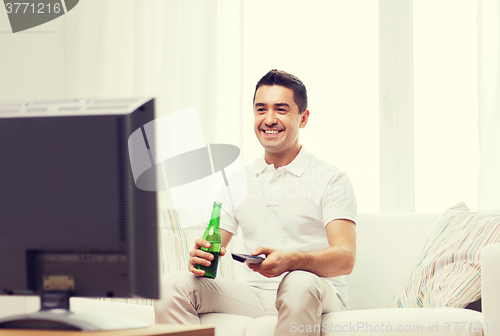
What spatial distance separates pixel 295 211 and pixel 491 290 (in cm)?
73

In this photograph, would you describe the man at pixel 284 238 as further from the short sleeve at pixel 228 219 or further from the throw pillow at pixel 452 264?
the throw pillow at pixel 452 264

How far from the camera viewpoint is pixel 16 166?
864 millimetres

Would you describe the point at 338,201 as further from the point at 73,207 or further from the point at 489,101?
the point at 489,101

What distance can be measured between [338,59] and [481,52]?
80cm

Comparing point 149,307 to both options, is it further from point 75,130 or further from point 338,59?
point 338,59

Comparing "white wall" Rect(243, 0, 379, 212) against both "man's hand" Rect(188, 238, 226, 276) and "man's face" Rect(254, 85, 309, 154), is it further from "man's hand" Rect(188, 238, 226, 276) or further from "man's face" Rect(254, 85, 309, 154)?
"man's hand" Rect(188, 238, 226, 276)

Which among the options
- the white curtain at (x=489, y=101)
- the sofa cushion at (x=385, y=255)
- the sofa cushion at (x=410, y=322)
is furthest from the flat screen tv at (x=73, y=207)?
the white curtain at (x=489, y=101)

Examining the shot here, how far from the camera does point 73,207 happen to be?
84 centimetres

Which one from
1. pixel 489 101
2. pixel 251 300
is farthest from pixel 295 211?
pixel 489 101

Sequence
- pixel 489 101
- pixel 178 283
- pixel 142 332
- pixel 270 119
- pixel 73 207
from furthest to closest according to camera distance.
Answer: pixel 489 101 → pixel 270 119 → pixel 178 283 → pixel 73 207 → pixel 142 332

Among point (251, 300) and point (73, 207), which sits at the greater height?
A: point (73, 207)

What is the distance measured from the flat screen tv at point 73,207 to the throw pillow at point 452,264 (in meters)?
1.06

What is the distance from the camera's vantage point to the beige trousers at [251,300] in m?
1.38

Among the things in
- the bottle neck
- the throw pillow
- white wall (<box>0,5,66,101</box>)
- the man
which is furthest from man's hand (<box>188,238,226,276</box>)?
white wall (<box>0,5,66,101</box>)
